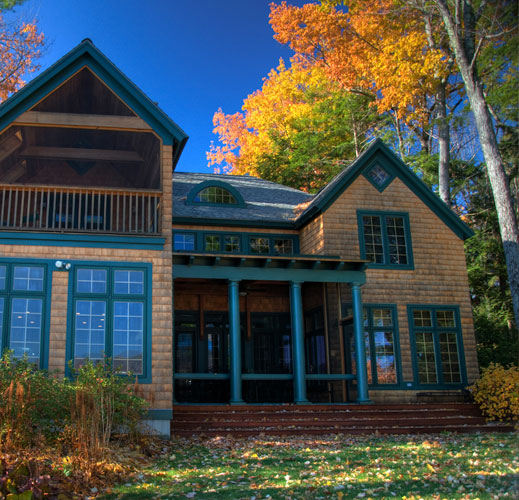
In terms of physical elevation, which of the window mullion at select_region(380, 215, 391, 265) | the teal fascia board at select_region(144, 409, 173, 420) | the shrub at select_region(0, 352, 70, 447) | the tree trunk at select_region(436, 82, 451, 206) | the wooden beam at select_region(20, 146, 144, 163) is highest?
the tree trunk at select_region(436, 82, 451, 206)

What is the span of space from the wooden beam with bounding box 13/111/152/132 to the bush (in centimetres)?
1052

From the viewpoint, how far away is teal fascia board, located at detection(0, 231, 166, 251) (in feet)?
40.0

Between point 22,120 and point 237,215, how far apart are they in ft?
24.0

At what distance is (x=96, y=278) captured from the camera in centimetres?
1239

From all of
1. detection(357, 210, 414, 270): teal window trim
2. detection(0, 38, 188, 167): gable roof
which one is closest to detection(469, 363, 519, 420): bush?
detection(357, 210, 414, 270): teal window trim

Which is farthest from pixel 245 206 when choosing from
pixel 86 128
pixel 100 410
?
pixel 100 410

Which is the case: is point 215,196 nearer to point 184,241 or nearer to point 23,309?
point 184,241

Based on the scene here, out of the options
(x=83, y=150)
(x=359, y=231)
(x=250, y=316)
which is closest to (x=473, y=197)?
(x=359, y=231)

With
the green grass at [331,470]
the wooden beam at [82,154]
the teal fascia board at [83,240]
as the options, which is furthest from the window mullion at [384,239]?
the teal fascia board at [83,240]

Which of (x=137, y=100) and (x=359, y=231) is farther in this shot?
(x=359, y=231)

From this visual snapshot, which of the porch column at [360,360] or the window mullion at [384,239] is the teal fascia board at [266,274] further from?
the window mullion at [384,239]

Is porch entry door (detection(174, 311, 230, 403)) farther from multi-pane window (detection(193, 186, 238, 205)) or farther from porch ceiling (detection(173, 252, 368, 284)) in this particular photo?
multi-pane window (detection(193, 186, 238, 205))

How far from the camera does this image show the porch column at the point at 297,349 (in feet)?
47.0

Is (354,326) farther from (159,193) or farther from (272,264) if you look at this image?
(159,193)
